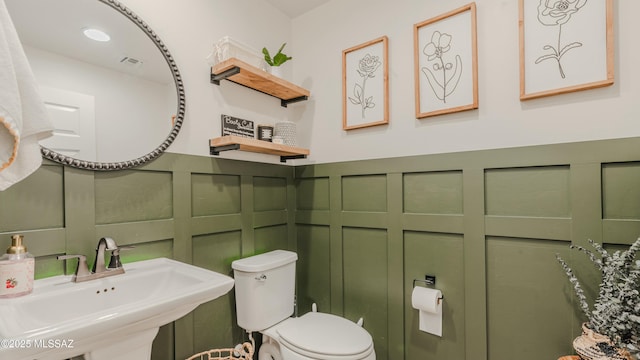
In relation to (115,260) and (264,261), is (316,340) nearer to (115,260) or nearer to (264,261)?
(264,261)

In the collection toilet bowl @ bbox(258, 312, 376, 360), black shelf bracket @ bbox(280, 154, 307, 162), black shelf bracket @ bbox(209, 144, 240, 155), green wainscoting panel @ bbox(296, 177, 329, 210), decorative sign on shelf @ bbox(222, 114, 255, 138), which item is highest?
decorative sign on shelf @ bbox(222, 114, 255, 138)

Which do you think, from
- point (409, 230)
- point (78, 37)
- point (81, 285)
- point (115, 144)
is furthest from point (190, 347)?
point (78, 37)

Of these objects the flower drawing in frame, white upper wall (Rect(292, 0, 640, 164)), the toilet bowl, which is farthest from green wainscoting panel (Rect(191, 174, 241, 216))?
the flower drawing in frame

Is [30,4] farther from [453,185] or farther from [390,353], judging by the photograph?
[390,353]

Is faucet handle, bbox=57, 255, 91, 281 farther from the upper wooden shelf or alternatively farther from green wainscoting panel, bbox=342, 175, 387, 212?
green wainscoting panel, bbox=342, 175, 387, 212

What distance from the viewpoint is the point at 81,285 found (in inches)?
42.5

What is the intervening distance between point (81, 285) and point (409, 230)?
148 centimetres

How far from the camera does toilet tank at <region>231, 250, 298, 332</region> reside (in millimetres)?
1609

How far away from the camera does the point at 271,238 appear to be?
1.96 metres

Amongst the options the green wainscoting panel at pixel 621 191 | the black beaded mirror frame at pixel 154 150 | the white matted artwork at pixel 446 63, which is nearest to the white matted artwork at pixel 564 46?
the white matted artwork at pixel 446 63

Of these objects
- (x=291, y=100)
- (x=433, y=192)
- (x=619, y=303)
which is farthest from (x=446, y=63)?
(x=619, y=303)

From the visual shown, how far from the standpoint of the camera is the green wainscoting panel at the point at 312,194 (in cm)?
201

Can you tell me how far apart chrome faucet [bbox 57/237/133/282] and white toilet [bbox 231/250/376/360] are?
0.58 m

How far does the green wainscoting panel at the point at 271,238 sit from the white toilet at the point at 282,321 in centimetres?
10
